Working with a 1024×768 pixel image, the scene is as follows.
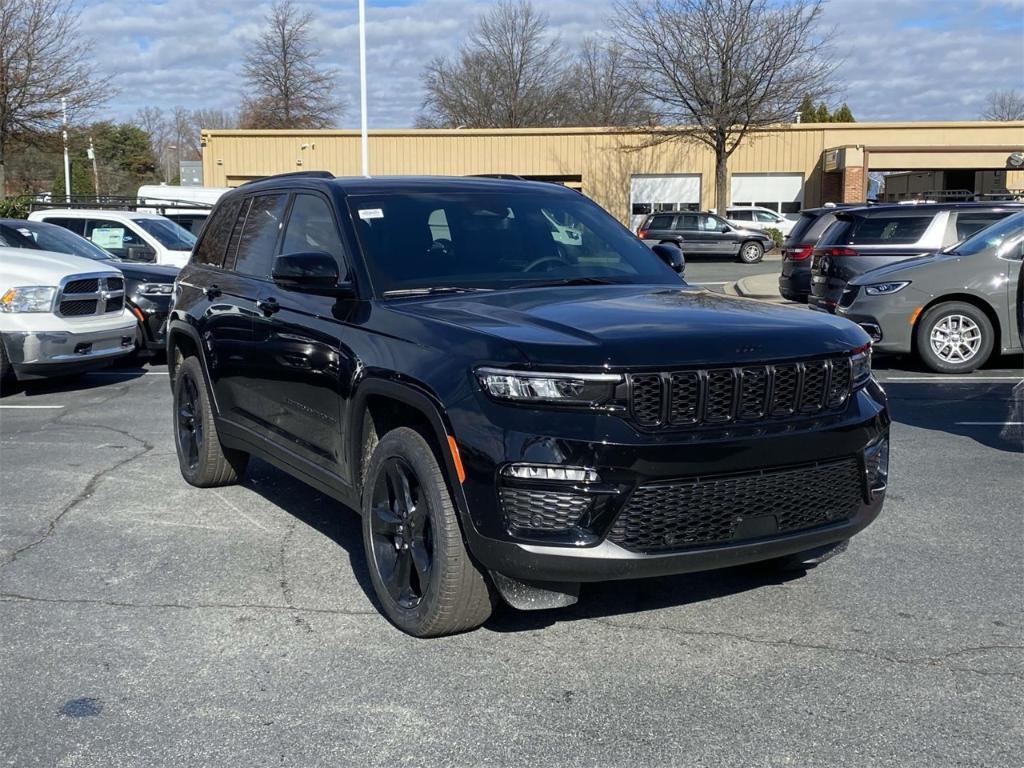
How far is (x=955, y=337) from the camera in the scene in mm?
11531

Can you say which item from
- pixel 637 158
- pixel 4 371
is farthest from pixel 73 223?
pixel 637 158

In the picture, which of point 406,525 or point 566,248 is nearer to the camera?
point 406,525

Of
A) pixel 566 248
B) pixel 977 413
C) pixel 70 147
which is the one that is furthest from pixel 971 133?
pixel 566 248

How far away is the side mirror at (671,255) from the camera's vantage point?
5.87 m

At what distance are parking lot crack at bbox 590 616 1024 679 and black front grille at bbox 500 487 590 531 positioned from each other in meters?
0.88

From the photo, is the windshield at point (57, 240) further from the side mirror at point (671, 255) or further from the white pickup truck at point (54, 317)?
the side mirror at point (671, 255)

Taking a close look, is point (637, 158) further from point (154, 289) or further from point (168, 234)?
point (154, 289)

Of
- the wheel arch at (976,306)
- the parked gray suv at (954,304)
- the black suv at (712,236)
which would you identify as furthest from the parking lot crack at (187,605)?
the black suv at (712,236)

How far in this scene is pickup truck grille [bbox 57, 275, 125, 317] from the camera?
10.7 metres

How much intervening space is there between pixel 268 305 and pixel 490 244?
1.16 meters

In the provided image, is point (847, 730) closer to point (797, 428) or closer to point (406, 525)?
point (797, 428)

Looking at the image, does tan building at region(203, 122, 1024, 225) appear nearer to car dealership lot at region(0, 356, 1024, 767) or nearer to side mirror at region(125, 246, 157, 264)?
side mirror at region(125, 246, 157, 264)

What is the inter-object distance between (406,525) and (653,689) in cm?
115

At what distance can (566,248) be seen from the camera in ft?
17.8
